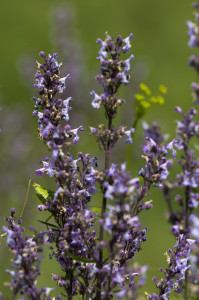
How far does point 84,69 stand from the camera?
6.93 m

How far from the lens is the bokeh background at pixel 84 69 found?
20.6ft

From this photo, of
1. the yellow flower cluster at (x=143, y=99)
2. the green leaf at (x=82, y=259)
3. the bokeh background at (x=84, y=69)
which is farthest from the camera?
the bokeh background at (x=84, y=69)

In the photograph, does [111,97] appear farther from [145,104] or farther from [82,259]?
[82,259]

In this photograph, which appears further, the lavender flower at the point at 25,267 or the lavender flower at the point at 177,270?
the lavender flower at the point at 177,270

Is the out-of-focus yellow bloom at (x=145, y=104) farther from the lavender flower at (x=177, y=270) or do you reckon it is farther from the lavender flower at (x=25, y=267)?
the lavender flower at (x=25, y=267)

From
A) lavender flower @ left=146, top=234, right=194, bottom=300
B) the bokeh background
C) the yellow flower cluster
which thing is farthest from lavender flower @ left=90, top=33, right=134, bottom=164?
the bokeh background

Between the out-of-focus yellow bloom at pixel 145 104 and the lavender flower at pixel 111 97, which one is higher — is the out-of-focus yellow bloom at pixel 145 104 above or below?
above

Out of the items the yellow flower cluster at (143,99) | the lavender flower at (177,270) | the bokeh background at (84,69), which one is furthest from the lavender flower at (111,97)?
the bokeh background at (84,69)

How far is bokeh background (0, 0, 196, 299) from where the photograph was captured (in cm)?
627

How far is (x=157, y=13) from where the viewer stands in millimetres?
14398

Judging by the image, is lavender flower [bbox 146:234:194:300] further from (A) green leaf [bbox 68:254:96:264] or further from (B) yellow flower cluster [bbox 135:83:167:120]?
(B) yellow flower cluster [bbox 135:83:167:120]

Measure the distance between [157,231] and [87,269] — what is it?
6138mm

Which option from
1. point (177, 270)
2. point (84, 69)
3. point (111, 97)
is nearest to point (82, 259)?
point (177, 270)

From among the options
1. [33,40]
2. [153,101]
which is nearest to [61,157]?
[153,101]
